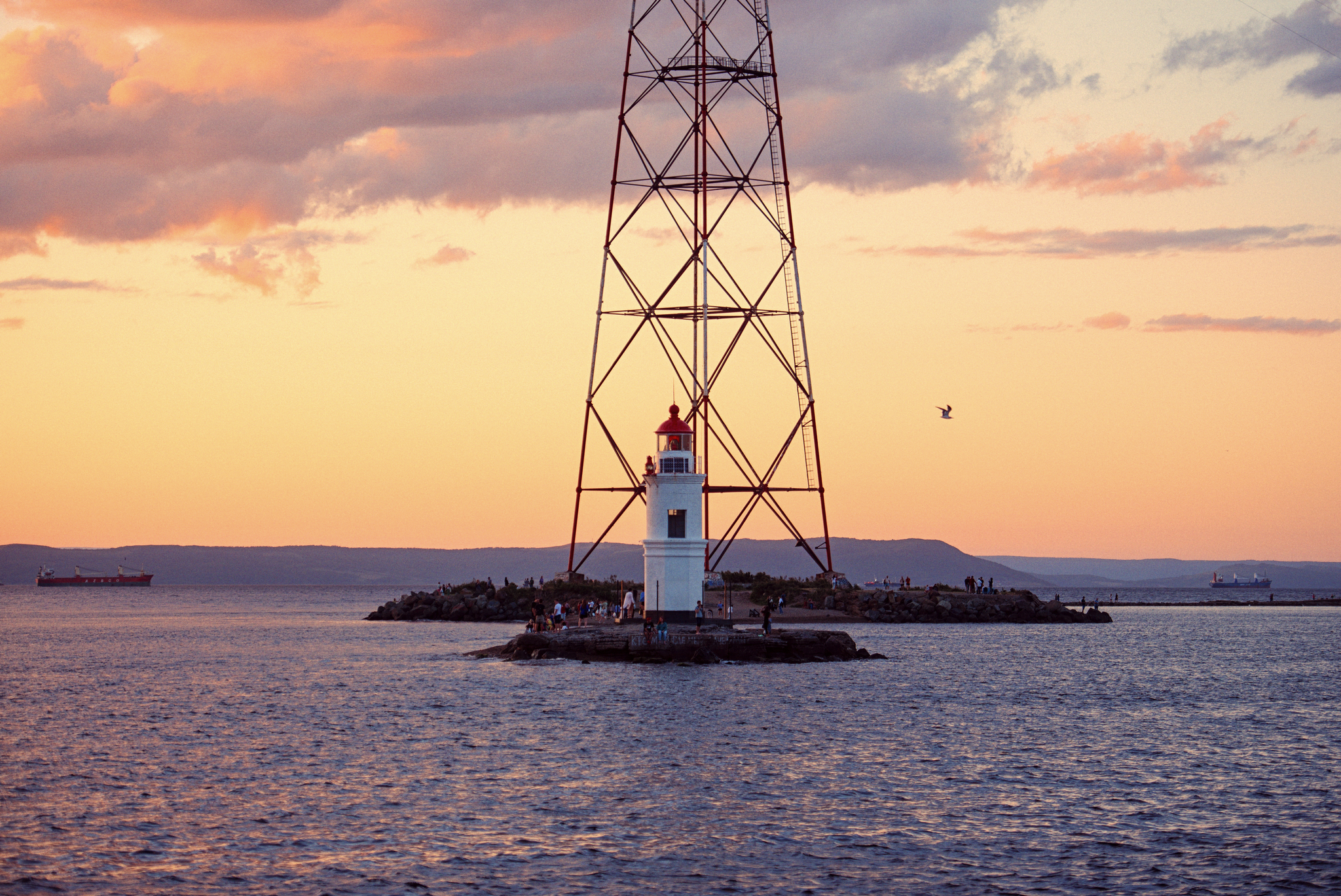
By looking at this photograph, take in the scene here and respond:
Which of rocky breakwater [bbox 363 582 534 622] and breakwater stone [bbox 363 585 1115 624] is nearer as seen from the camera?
breakwater stone [bbox 363 585 1115 624]

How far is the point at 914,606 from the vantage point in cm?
8762

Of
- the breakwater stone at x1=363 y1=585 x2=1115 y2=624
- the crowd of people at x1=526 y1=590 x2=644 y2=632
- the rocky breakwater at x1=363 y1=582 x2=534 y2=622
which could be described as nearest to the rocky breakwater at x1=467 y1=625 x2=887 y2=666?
the crowd of people at x1=526 y1=590 x2=644 y2=632

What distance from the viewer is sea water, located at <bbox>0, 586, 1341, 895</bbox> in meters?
19.6

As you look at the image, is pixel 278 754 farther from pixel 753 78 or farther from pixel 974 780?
pixel 753 78

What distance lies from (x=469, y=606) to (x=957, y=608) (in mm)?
32046

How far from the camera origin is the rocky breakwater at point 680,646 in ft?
159

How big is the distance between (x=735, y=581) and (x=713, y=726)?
5264cm

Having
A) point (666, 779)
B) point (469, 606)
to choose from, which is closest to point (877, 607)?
point (469, 606)

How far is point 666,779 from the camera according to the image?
27.0 meters

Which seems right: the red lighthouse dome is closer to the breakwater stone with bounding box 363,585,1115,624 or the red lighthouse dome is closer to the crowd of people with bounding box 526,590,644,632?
the crowd of people with bounding box 526,590,644,632

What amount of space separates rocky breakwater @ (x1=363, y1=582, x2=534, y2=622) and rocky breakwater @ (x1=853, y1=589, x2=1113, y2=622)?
845 inches

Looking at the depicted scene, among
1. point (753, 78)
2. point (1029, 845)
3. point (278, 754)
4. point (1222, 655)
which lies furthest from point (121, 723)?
point (1222, 655)

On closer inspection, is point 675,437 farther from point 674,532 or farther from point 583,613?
point 583,613

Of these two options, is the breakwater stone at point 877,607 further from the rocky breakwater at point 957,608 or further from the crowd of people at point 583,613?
the crowd of people at point 583,613
